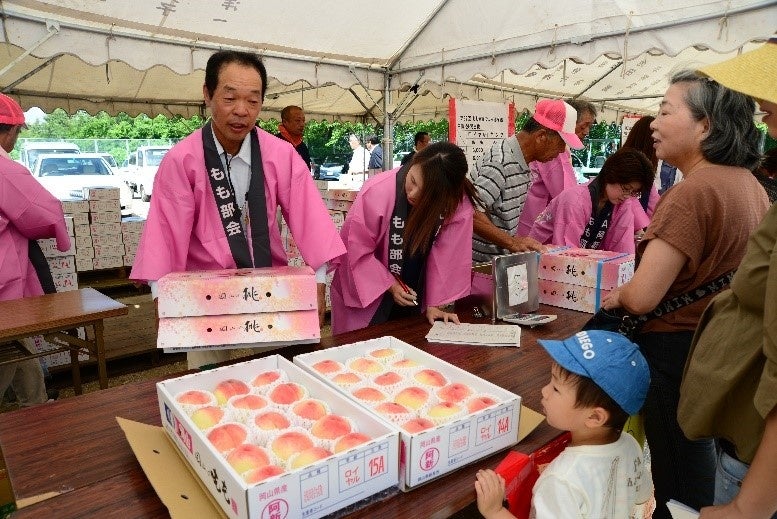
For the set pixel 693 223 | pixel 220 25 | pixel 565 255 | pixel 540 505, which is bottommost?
pixel 540 505

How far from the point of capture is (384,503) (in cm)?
100

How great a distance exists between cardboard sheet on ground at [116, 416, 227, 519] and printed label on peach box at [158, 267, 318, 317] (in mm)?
355

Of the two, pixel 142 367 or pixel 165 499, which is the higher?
pixel 165 499

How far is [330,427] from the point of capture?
111cm

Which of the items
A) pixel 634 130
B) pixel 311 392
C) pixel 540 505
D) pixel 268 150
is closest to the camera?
pixel 540 505

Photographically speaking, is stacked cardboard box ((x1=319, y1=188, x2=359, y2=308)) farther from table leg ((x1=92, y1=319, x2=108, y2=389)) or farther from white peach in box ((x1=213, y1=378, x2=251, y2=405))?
white peach in box ((x1=213, y1=378, x2=251, y2=405))

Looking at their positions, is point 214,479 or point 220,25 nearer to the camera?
point 214,479

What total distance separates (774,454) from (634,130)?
2391 mm

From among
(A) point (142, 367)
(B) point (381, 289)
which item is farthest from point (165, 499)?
(A) point (142, 367)

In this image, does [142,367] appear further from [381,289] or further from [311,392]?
[311,392]

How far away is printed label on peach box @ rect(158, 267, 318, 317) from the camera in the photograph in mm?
1470

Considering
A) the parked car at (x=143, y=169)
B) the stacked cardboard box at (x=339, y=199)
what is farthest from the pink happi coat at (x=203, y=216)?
the parked car at (x=143, y=169)

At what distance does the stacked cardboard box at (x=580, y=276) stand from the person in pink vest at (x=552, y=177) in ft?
3.79

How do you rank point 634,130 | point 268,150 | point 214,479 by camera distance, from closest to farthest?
point 214,479, point 268,150, point 634,130
